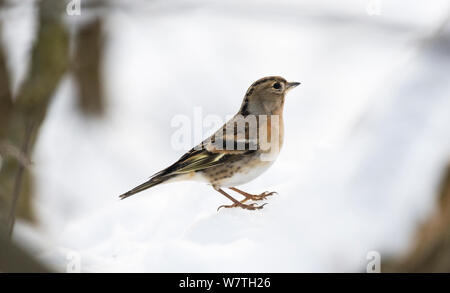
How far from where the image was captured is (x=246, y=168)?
3.79 meters

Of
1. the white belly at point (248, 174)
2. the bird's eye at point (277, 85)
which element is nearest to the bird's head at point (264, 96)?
the bird's eye at point (277, 85)

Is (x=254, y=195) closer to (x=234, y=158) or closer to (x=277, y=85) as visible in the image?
(x=234, y=158)

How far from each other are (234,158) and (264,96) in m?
0.61

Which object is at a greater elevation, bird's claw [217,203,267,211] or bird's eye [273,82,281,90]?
bird's eye [273,82,281,90]

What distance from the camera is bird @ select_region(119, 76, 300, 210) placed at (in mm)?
3760

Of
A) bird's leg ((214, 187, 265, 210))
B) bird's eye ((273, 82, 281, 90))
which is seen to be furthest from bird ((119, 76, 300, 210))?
bird's eye ((273, 82, 281, 90))

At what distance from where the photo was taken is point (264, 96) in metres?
4.21

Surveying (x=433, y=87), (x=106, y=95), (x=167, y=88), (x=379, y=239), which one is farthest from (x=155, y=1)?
(x=167, y=88)

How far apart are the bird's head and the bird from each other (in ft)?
0.22

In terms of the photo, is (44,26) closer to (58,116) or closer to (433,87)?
(433,87)

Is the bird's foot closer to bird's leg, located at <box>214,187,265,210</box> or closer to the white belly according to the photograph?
bird's leg, located at <box>214,187,265,210</box>

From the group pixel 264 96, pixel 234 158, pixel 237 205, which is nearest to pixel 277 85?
pixel 264 96

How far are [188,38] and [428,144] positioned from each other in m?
4.95

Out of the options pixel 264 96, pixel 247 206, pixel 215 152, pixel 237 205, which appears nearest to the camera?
pixel 247 206
